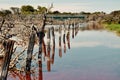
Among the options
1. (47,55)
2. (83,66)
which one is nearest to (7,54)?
(83,66)

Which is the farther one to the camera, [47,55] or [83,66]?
[47,55]

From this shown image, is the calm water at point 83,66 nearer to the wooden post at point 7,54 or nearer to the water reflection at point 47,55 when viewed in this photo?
the water reflection at point 47,55

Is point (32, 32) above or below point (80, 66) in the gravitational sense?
above

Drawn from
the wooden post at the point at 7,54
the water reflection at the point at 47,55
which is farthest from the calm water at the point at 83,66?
the wooden post at the point at 7,54

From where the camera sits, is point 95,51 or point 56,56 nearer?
point 56,56

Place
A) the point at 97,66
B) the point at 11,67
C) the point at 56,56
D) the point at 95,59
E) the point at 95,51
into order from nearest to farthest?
the point at 11,67 → the point at 97,66 → the point at 95,59 → the point at 56,56 → the point at 95,51

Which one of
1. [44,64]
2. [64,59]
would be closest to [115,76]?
[44,64]

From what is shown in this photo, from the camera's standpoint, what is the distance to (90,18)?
584 ft

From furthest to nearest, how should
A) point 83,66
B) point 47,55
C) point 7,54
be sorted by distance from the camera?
point 47,55, point 83,66, point 7,54

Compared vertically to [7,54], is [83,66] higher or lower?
lower

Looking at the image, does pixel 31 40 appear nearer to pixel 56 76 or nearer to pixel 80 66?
pixel 56 76

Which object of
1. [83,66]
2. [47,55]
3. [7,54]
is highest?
[7,54]

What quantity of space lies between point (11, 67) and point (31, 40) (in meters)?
1.48

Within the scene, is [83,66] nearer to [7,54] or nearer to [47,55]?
[47,55]
